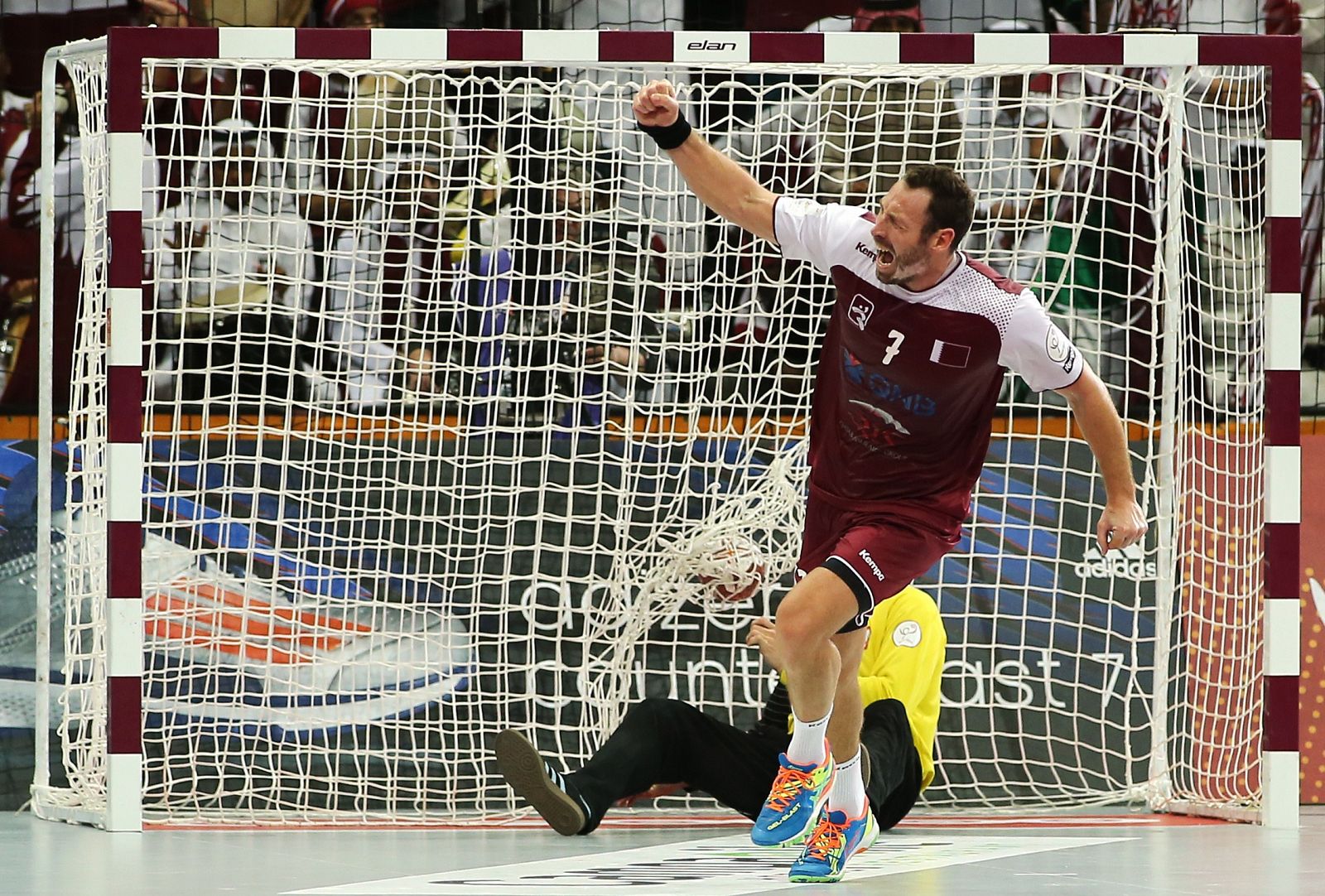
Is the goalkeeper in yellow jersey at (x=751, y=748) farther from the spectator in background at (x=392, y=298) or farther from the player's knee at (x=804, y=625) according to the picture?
the spectator in background at (x=392, y=298)

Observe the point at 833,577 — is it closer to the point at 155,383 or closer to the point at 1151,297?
the point at 1151,297

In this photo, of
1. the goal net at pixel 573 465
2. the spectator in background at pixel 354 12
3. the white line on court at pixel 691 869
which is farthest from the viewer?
the spectator in background at pixel 354 12

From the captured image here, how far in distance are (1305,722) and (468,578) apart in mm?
3255

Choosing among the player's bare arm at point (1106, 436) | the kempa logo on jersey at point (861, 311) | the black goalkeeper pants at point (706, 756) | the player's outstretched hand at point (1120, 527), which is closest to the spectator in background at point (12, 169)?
the black goalkeeper pants at point (706, 756)

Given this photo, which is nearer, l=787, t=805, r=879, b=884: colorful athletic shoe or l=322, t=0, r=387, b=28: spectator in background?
l=787, t=805, r=879, b=884: colorful athletic shoe

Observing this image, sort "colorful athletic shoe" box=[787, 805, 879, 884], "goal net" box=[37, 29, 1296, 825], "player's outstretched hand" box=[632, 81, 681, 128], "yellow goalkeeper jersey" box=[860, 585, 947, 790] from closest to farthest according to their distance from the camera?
"colorful athletic shoe" box=[787, 805, 879, 884], "player's outstretched hand" box=[632, 81, 681, 128], "yellow goalkeeper jersey" box=[860, 585, 947, 790], "goal net" box=[37, 29, 1296, 825]

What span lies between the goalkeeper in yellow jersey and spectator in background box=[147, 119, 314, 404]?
2070 mm

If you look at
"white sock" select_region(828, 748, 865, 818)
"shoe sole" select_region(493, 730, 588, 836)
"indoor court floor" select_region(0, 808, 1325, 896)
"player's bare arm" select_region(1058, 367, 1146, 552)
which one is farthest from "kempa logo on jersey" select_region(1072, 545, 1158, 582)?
"shoe sole" select_region(493, 730, 588, 836)

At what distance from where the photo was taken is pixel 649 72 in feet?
20.8

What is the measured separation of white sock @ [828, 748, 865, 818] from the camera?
4.61 m

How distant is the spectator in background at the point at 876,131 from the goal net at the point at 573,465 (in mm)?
31

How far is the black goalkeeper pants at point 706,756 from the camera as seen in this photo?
17.4 ft

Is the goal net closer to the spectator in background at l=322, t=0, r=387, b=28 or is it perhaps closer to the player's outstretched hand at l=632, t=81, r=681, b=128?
the spectator in background at l=322, t=0, r=387, b=28

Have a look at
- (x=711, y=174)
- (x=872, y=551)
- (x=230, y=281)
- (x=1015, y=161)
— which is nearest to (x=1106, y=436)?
(x=872, y=551)
